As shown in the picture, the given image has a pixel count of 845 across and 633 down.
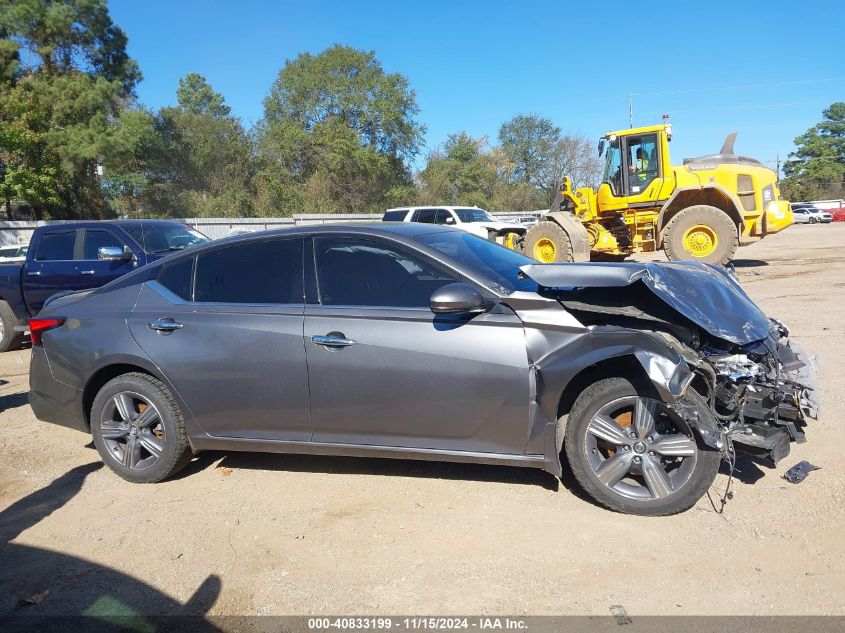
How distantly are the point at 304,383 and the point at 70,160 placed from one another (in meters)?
32.7

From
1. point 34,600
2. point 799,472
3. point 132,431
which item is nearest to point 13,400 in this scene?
point 132,431

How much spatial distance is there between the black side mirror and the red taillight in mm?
2976

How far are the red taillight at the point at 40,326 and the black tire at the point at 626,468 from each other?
3.75 m

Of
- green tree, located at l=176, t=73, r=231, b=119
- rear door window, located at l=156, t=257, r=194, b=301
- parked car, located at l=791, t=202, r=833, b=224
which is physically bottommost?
parked car, located at l=791, t=202, r=833, b=224

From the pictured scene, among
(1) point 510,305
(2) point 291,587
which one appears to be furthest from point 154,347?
(1) point 510,305

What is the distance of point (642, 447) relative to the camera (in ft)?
10.8

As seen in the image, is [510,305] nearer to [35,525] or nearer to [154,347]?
[154,347]

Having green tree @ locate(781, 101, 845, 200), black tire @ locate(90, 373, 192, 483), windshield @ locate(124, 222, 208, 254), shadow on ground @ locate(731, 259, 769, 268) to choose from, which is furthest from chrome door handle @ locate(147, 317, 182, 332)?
green tree @ locate(781, 101, 845, 200)

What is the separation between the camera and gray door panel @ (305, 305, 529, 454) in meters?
3.42

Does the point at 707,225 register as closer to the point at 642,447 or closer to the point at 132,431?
the point at 642,447

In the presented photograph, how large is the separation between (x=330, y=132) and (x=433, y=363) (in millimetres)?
43138

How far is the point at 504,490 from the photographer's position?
3.77 metres

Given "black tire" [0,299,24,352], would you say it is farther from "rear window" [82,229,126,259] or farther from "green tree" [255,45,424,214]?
"green tree" [255,45,424,214]

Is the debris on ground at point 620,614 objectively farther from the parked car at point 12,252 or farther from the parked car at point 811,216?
the parked car at point 811,216
